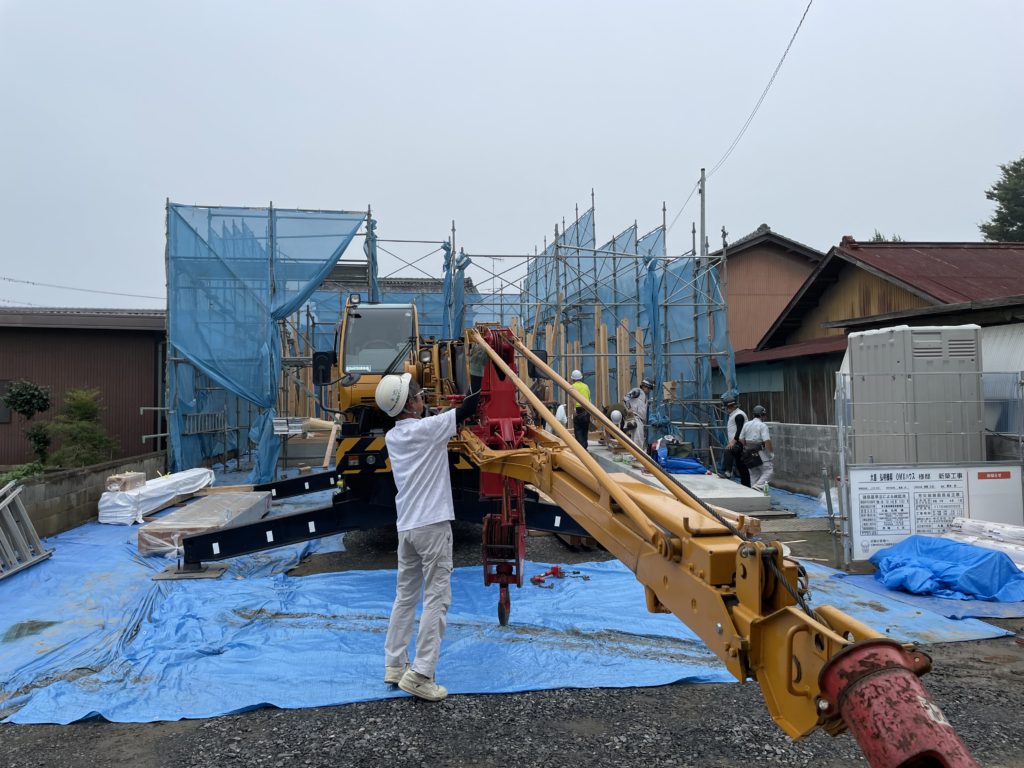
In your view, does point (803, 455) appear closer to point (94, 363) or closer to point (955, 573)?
point (955, 573)

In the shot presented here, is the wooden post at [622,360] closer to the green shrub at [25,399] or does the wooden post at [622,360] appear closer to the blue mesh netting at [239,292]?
the blue mesh netting at [239,292]

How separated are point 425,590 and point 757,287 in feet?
70.5

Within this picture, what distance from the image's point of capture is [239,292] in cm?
1284

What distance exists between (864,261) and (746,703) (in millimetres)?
12016

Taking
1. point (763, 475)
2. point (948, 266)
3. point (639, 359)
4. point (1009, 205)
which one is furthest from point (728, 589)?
point (1009, 205)

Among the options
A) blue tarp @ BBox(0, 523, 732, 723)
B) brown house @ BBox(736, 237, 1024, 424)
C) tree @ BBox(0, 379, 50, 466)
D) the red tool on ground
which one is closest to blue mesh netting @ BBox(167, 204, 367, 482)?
tree @ BBox(0, 379, 50, 466)

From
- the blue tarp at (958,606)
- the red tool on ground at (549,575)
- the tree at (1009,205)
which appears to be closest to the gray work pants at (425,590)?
the red tool on ground at (549,575)

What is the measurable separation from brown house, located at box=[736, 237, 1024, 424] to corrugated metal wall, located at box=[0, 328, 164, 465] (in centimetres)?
1421

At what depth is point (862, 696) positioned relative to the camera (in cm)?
148

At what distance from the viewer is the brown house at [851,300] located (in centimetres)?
1178

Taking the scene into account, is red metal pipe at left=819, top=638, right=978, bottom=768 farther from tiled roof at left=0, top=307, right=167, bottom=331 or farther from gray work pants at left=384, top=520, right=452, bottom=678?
tiled roof at left=0, top=307, right=167, bottom=331

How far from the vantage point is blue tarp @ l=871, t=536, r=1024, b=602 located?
19.1 feet

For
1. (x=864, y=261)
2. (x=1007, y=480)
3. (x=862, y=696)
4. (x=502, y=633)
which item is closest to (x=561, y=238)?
(x=864, y=261)

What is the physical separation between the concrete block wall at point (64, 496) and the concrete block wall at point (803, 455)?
35.5ft
